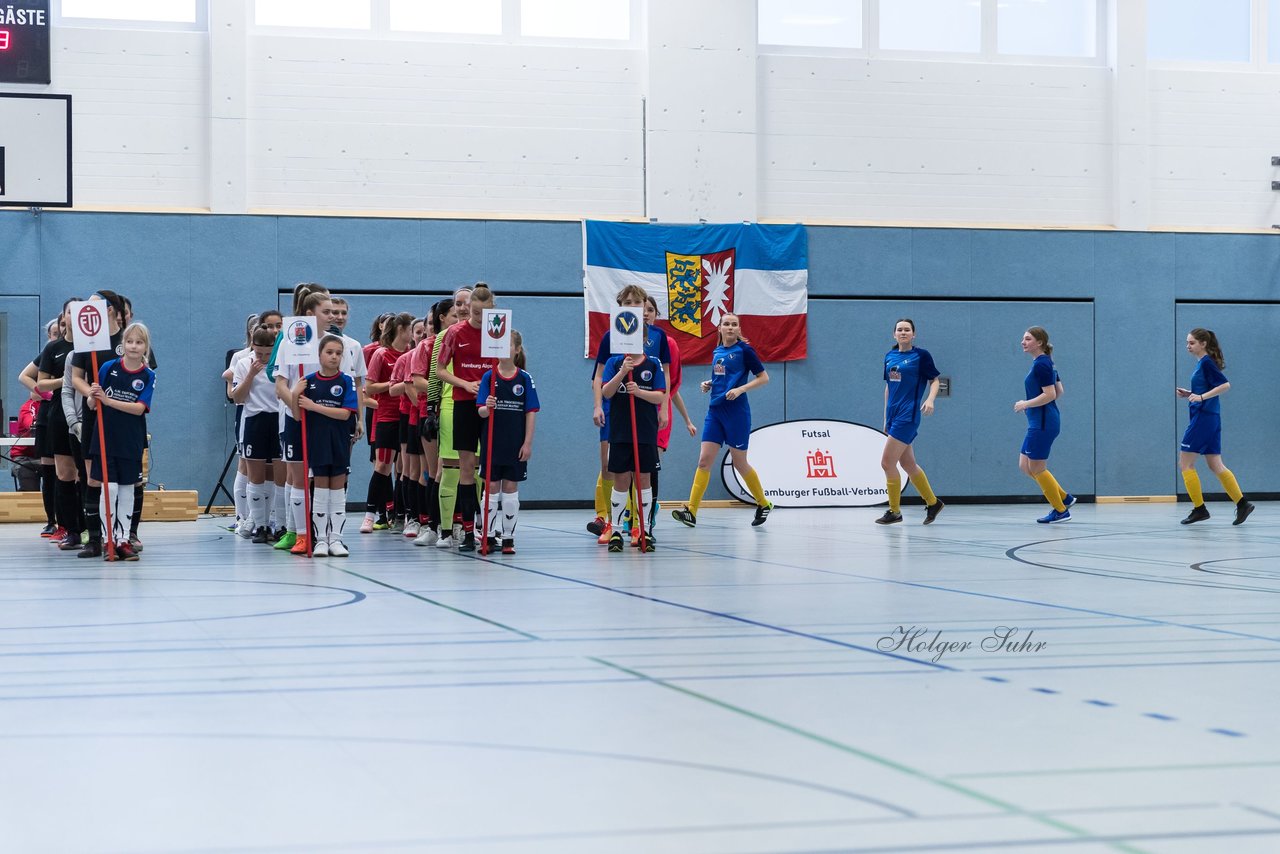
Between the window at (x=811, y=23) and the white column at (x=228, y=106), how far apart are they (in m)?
6.29

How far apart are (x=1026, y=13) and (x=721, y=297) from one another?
5.69 metres

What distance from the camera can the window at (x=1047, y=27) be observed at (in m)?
18.2

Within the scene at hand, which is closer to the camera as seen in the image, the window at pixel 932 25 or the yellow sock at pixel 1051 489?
A: the yellow sock at pixel 1051 489

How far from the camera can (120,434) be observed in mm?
8562

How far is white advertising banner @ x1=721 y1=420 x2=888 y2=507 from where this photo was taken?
16562mm

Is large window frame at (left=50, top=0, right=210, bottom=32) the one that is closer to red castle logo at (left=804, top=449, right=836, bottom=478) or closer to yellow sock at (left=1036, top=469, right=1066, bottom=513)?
red castle logo at (left=804, top=449, right=836, bottom=478)

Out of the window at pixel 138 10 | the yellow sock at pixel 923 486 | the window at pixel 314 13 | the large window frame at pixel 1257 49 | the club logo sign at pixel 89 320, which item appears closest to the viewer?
the club logo sign at pixel 89 320

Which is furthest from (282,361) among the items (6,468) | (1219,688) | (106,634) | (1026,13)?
(1026,13)

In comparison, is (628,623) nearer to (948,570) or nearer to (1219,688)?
(1219,688)

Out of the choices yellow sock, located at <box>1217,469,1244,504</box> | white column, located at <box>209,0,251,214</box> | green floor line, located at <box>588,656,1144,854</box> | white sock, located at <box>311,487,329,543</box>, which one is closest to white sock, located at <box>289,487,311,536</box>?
white sock, located at <box>311,487,329,543</box>

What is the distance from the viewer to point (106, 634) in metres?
5.07

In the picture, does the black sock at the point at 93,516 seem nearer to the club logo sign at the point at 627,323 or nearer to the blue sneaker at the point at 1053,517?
the club logo sign at the point at 627,323

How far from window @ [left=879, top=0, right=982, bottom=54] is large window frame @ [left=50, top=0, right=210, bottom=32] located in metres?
8.30

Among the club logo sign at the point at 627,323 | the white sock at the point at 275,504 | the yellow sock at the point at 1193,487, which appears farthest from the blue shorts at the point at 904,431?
the white sock at the point at 275,504
